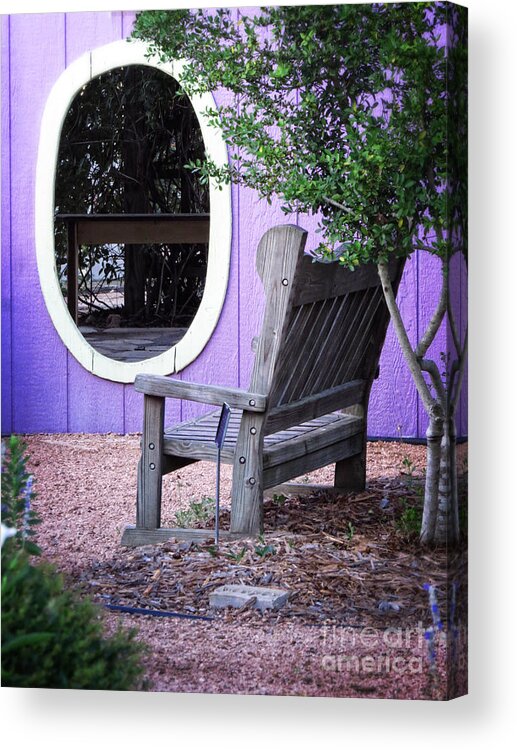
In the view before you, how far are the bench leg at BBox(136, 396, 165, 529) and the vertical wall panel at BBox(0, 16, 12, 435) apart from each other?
45cm

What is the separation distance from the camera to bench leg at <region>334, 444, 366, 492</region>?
4.43 metres

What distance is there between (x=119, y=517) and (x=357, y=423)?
0.82m

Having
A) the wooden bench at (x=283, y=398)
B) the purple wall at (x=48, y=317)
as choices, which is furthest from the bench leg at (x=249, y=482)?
the purple wall at (x=48, y=317)

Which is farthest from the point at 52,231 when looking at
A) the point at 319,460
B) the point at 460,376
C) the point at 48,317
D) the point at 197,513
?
the point at 460,376

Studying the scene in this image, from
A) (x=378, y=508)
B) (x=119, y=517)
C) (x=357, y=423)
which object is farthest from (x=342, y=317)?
(x=119, y=517)

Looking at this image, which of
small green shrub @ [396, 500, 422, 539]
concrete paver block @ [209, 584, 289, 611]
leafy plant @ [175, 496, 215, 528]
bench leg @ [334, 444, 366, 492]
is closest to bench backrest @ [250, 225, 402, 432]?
bench leg @ [334, 444, 366, 492]

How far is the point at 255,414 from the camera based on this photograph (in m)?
4.42

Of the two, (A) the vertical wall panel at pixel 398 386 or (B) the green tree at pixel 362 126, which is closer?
(B) the green tree at pixel 362 126

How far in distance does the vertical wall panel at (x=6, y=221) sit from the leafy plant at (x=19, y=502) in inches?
5.3

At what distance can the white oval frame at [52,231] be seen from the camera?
14.4 ft

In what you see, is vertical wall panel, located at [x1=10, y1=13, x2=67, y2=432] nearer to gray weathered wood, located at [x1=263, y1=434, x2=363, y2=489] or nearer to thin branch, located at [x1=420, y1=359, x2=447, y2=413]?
gray weathered wood, located at [x1=263, y1=434, x2=363, y2=489]

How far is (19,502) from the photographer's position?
176 inches

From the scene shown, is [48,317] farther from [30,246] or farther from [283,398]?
[283,398]

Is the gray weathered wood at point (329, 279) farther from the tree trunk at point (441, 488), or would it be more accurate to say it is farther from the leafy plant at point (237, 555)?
the leafy plant at point (237, 555)
